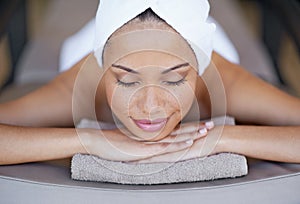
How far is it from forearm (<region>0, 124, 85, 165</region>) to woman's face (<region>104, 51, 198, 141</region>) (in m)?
0.11

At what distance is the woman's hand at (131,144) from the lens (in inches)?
39.9

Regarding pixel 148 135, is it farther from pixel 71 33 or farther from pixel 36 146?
pixel 71 33

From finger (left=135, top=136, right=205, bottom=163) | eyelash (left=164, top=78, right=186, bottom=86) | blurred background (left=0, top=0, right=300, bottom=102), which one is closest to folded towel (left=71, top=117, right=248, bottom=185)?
finger (left=135, top=136, right=205, bottom=163)

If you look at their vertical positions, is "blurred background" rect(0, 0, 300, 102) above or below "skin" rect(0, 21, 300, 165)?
above

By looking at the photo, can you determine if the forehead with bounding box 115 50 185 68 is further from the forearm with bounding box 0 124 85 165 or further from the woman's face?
the forearm with bounding box 0 124 85 165

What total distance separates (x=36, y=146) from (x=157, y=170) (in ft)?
0.70

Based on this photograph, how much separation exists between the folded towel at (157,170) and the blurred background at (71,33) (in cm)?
51

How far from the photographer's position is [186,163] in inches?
39.5

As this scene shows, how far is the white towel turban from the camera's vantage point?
101 cm

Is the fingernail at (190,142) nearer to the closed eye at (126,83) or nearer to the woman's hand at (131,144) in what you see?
the woman's hand at (131,144)

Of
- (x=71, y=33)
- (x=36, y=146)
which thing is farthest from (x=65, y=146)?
(x=71, y=33)

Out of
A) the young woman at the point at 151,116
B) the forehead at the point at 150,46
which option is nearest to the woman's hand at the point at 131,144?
the young woman at the point at 151,116

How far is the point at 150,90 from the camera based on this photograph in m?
0.97

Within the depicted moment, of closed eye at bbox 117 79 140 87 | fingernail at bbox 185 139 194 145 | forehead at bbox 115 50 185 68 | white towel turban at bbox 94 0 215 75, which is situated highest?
white towel turban at bbox 94 0 215 75
